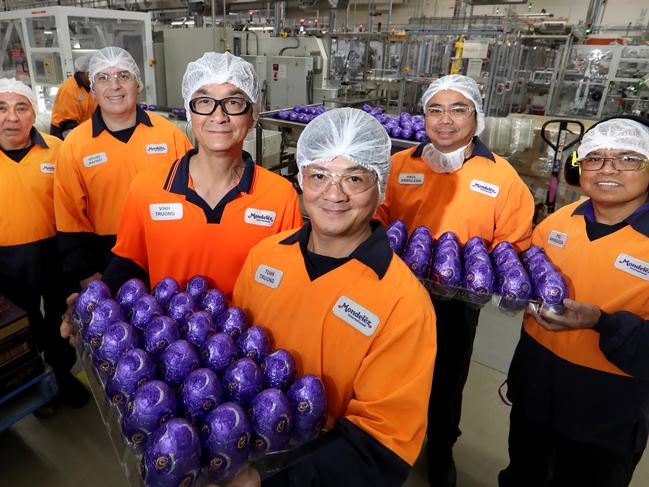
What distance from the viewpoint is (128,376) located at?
3.50 ft

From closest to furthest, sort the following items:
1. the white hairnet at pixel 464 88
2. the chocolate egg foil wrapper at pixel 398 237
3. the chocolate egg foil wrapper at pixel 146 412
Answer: the chocolate egg foil wrapper at pixel 146 412, the chocolate egg foil wrapper at pixel 398 237, the white hairnet at pixel 464 88

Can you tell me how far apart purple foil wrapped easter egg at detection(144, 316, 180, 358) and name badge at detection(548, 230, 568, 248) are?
147cm

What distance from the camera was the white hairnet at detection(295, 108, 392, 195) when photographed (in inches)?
43.4

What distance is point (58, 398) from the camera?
2.52 meters

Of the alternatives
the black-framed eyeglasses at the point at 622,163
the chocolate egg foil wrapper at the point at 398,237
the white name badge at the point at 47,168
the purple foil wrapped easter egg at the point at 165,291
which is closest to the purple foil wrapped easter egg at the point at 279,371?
the purple foil wrapped easter egg at the point at 165,291

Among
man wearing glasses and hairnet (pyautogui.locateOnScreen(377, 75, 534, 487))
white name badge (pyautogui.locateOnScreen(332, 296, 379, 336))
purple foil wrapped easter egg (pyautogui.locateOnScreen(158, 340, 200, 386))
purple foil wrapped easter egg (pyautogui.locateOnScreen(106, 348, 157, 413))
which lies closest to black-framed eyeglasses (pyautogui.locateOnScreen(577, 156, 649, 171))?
man wearing glasses and hairnet (pyautogui.locateOnScreen(377, 75, 534, 487))

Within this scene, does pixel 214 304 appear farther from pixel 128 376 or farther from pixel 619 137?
pixel 619 137

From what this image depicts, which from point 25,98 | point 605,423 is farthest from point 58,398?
point 605,423

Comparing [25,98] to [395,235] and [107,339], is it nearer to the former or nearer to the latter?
[107,339]

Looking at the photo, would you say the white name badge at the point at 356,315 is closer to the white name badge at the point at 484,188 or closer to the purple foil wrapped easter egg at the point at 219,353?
the purple foil wrapped easter egg at the point at 219,353

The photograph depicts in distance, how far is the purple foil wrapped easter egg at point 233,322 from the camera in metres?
1.26

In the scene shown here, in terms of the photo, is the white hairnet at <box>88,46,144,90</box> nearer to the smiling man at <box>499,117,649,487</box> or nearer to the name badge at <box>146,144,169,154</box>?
the name badge at <box>146,144,169,154</box>

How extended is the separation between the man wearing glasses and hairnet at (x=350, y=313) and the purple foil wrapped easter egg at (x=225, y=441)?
51mm

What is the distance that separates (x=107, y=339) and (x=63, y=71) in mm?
5272
